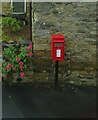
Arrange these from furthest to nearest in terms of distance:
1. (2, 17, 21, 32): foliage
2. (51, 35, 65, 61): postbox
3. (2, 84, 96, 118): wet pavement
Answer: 1. (2, 17, 21, 32): foliage
2. (51, 35, 65, 61): postbox
3. (2, 84, 96, 118): wet pavement

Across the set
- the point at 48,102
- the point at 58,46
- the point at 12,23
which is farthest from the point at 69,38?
the point at 12,23

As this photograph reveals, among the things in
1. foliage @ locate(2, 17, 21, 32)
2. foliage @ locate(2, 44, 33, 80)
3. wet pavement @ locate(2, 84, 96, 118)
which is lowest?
wet pavement @ locate(2, 84, 96, 118)

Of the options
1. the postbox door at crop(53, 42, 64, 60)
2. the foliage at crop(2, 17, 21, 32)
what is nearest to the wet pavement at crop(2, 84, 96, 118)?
the postbox door at crop(53, 42, 64, 60)

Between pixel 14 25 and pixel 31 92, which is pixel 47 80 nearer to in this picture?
pixel 31 92

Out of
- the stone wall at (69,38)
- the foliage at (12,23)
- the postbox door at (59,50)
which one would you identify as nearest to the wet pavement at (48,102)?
the stone wall at (69,38)

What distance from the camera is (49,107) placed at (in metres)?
8.00

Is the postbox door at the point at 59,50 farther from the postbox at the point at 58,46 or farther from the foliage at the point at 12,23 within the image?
the foliage at the point at 12,23

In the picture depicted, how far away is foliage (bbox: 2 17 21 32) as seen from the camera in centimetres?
1024

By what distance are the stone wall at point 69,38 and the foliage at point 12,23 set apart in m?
1.42

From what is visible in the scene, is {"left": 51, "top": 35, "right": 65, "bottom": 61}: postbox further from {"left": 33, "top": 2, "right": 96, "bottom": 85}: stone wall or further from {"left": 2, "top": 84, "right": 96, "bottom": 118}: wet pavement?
{"left": 2, "top": 84, "right": 96, "bottom": 118}: wet pavement

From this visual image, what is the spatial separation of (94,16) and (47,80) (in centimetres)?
189

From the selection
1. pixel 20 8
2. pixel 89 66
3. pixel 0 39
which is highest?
pixel 20 8

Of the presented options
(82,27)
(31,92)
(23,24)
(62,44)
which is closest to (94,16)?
(82,27)

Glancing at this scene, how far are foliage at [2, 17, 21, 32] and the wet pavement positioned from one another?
1.92m
